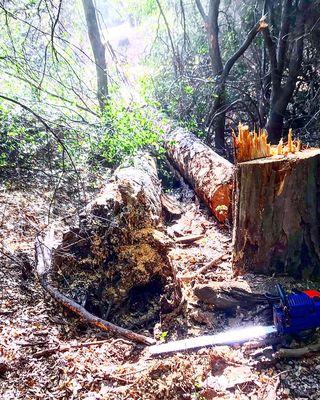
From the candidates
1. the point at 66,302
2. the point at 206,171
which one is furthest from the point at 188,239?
the point at 66,302

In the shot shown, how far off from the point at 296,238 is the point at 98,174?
11.2ft

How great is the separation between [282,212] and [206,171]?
1926 millimetres

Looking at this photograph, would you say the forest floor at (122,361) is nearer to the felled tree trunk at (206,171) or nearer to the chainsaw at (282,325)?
the chainsaw at (282,325)

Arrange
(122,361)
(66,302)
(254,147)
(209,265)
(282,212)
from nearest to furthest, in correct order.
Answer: (122,361) < (66,302) < (282,212) < (254,147) < (209,265)

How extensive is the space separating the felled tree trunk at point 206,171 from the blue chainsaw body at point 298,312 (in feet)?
6.70

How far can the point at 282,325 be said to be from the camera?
211cm

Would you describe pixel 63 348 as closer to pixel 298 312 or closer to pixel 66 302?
pixel 66 302

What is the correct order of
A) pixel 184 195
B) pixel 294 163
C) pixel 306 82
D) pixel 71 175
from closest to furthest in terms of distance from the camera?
1. pixel 294 163
2. pixel 71 175
3. pixel 184 195
4. pixel 306 82

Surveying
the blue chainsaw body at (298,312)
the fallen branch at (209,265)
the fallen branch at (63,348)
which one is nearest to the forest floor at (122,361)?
the fallen branch at (63,348)

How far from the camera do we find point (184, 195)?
5.41 m

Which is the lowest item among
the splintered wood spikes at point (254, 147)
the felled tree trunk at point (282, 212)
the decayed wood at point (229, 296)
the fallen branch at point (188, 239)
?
the decayed wood at point (229, 296)

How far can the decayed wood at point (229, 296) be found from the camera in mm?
2639

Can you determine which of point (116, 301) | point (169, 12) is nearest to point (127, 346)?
point (116, 301)

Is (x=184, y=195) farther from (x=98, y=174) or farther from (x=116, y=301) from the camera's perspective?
(x=116, y=301)
